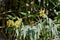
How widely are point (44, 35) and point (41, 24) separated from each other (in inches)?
5.5

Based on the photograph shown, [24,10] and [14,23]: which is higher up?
[24,10]

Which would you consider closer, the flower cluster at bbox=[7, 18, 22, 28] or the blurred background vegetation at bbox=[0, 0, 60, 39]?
the flower cluster at bbox=[7, 18, 22, 28]

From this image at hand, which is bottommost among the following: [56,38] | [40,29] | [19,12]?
[56,38]

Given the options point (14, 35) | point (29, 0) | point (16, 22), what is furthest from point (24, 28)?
point (29, 0)

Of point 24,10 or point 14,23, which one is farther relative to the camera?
point 24,10

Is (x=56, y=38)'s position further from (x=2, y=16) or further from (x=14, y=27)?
(x=2, y=16)

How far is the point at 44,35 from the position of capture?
83.7 inches

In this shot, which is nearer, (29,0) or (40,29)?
(40,29)

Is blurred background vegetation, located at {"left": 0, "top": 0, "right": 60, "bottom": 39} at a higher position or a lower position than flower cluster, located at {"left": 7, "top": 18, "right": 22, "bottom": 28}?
higher

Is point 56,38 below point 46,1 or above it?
below

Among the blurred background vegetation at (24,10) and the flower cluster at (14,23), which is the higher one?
the blurred background vegetation at (24,10)

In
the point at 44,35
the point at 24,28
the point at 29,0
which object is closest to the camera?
the point at 24,28

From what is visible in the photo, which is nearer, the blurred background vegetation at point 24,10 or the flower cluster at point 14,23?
the flower cluster at point 14,23

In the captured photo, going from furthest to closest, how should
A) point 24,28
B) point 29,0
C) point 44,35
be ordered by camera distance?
point 29,0
point 44,35
point 24,28
